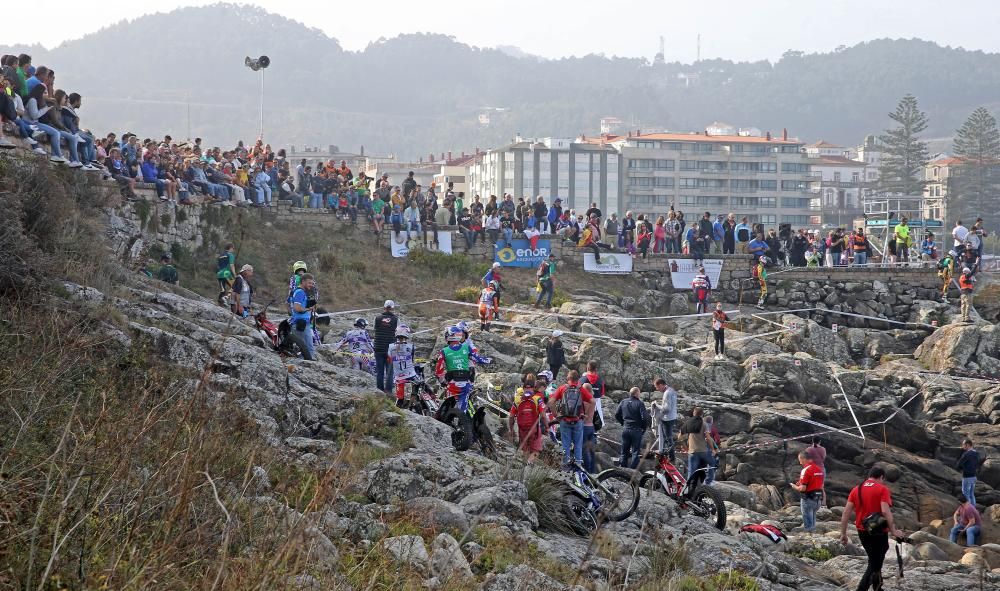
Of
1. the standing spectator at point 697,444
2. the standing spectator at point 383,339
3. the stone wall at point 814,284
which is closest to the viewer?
the standing spectator at point 697,444

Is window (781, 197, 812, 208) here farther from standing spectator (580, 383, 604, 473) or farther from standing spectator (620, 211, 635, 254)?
standing spectator (580, 383, 604, 473)

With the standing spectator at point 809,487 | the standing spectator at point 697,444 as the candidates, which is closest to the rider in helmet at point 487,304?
the standing spectator at point 697,444

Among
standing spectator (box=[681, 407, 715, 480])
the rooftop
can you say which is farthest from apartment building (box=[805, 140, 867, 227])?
standing spectator (box=[681, 407, 715, 480])

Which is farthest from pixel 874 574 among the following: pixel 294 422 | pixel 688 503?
pixel 294 422

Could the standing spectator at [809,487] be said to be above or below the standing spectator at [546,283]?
below

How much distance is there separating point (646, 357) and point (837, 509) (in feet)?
22.3

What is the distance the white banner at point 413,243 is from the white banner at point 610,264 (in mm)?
4357

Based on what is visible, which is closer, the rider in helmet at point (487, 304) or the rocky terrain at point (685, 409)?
the rocky terrain at point (685, 409)

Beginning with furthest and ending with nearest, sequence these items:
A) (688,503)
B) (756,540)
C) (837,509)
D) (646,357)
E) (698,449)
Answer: (646,357) → (837,509) → (698,449) → (688,503) → (756,540)

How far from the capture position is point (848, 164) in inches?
5758

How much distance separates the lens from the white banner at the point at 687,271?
33.9 metres

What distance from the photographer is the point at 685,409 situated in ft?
74.3

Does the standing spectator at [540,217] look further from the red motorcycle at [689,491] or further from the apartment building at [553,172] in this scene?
the apartment building at [553,172]

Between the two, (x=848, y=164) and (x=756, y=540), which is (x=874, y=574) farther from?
(x=848, y=164)
